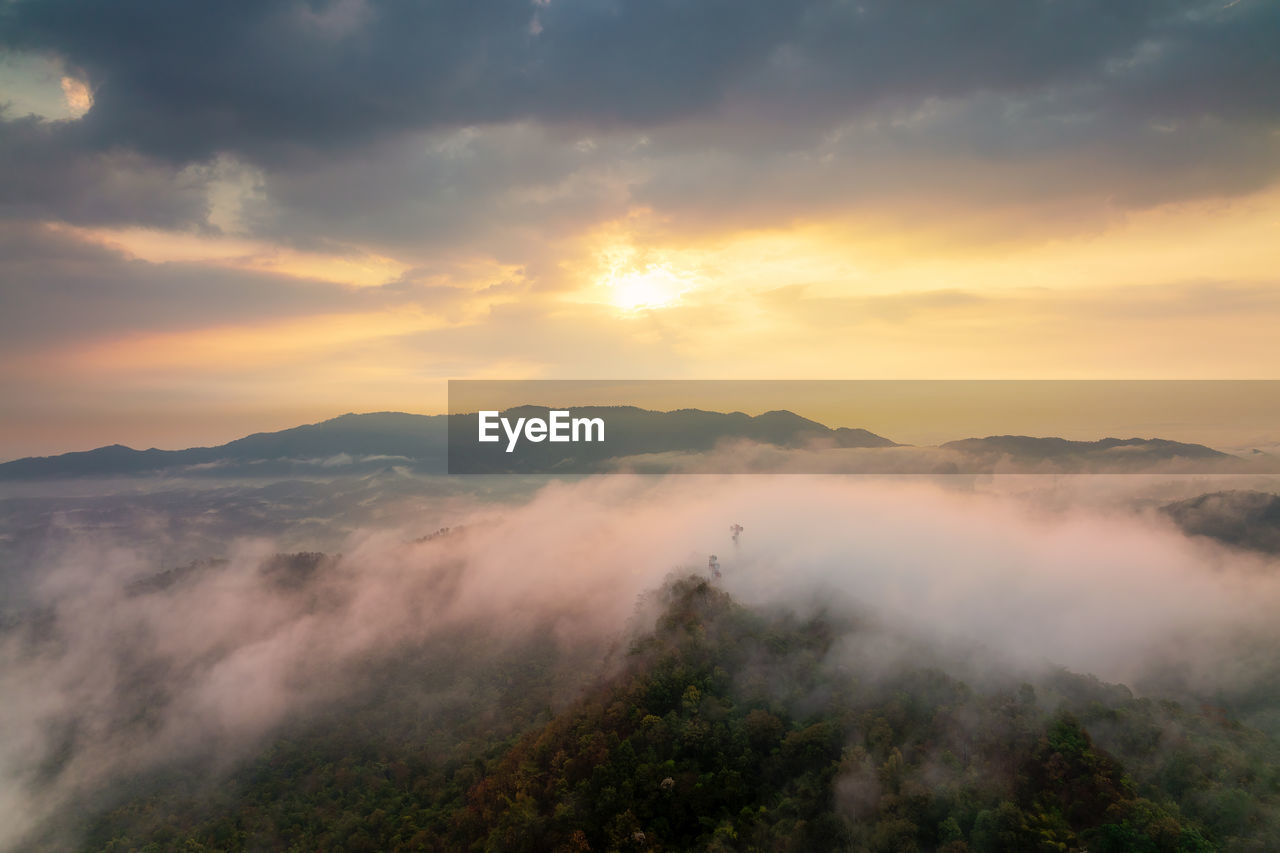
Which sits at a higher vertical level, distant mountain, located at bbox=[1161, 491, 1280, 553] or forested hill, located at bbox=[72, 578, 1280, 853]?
distant mountain, located at bbox=[1161, 491, 1280, 553]

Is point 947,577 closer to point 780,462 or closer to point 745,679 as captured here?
point 745,679

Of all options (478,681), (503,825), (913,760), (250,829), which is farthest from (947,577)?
(250,829)

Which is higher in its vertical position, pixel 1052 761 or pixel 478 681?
pixel 1052 761

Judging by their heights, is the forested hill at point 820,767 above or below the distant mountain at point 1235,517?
below

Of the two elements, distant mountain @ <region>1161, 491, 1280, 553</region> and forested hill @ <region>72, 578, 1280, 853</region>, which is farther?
distant mountain @ <region>1161, 491, 1280, 553</region>
